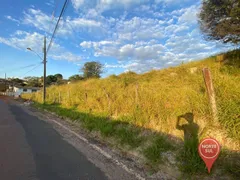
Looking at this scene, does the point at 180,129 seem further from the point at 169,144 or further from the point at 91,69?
the point at 91,69

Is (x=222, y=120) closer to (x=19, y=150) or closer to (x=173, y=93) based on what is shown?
(x=173, y=93)

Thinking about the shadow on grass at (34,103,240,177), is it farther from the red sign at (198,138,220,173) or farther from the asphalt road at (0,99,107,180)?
the asphalt road at (0,99,107,180)

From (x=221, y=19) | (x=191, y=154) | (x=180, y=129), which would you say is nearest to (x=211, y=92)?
(x=180, y=129)

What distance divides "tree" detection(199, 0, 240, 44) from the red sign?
939cm

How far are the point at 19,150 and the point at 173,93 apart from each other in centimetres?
498

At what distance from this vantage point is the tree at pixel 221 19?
9577mm

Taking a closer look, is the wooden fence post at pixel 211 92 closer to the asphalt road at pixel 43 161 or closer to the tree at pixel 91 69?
the asphalt road at pixel 43 161

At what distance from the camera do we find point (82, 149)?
4.57 metres

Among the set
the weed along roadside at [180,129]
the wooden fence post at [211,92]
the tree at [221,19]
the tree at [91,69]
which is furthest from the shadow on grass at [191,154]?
the tree at [91,69]

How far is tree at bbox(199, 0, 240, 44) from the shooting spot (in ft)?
31.4

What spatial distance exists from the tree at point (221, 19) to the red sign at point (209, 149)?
370 inches

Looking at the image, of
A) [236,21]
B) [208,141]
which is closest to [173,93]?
[208,141]

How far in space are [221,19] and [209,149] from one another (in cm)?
1151

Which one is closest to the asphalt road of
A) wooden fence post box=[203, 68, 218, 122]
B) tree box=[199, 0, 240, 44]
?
wooden fence post box=[203, 68, 218, 122]
